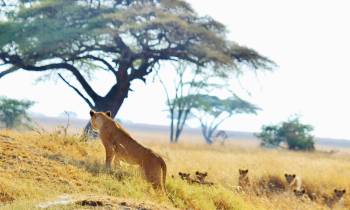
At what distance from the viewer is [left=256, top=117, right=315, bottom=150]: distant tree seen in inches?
1549

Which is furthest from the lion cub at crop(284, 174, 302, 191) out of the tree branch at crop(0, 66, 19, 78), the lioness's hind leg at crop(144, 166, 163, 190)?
the tree branch at crop(0, 66, 19, 78)

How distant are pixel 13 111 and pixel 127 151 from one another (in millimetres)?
28078

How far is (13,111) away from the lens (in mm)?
36562

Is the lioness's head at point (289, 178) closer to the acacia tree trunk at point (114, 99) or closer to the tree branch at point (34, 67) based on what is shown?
the acacia tree trunk at point (114, 99)

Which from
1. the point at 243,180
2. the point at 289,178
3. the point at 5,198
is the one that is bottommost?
the point at 5,198

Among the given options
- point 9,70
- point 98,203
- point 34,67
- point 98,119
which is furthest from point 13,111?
point 98,203

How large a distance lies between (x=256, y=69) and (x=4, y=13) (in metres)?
8.10

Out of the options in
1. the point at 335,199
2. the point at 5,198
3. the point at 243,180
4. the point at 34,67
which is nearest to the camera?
the point at 5,198

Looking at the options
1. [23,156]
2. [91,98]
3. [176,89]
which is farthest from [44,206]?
[176,89]

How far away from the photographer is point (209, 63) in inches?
900

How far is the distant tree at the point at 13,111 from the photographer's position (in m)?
36.0

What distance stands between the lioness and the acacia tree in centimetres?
1131

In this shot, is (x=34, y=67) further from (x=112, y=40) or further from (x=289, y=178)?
(x=289, y=178)

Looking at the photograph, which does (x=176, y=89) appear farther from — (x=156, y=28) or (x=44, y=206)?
(x=44, y=206)
